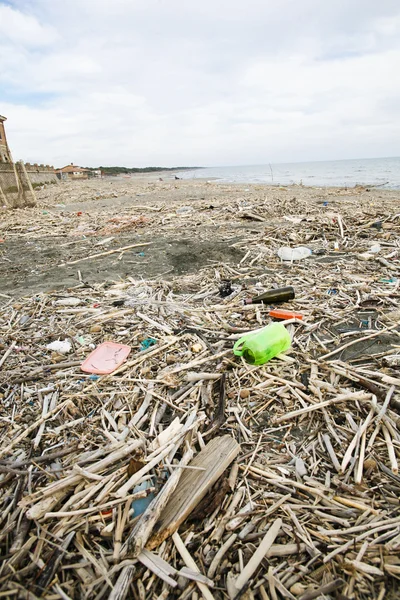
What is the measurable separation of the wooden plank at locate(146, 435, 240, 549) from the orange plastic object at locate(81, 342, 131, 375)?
1.28 meters

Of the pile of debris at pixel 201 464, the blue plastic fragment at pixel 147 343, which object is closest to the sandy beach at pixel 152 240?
the blue plastic fragment at pixel 147 343

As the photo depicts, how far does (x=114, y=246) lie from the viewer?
798cm

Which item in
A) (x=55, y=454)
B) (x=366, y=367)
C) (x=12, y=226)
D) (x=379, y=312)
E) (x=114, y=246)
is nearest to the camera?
(x=55, y=454)

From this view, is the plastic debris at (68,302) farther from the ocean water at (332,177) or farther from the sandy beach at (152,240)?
the ocean water at (332,177)

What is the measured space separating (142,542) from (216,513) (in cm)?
43

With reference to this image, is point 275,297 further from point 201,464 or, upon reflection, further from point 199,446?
point 201,464

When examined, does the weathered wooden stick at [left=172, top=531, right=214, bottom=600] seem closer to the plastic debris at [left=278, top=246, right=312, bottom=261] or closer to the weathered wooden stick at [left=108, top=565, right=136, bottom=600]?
the weathered wooden stick at [left=108, top=565, right=136, bottom=600]

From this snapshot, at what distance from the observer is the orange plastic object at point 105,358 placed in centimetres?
293

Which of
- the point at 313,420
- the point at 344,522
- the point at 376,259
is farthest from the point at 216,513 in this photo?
the point at 376,259

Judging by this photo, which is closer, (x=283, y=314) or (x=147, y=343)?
(x=147, y=343)

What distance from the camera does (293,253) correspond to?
621 centimetres

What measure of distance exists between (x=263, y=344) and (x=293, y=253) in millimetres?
3675

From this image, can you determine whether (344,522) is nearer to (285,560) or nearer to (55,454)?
(285,560)

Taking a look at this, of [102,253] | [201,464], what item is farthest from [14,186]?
[201,464]
